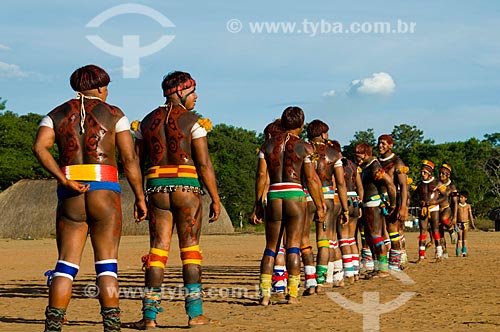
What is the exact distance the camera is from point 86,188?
7.19 metres

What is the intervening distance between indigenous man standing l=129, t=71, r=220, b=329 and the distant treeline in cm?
6335

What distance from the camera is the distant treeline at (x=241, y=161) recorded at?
8112 centimetres

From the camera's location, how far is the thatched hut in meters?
53.0

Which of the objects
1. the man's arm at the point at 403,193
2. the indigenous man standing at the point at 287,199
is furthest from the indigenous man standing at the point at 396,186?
the indigenous man standing at the point at 287,199

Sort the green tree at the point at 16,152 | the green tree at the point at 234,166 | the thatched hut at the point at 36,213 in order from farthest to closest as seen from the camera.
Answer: the green tree at the point at 234,166, the green tree at the point at 16,152, the thatched hut at the point at 36,213

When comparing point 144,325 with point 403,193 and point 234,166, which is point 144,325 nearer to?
point 403,193

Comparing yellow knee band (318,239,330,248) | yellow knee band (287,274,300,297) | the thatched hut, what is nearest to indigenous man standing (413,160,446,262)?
yellow knee band (318,239,330,248)

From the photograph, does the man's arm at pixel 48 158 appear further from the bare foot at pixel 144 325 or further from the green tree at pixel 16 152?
the green tree at pixel 16 152

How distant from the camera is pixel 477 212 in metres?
92.3

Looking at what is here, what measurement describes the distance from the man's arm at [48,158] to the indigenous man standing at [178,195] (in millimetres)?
1505

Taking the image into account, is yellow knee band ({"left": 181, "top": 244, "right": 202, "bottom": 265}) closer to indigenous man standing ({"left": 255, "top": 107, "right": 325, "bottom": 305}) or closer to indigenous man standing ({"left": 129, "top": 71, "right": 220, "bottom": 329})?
indigenous man standing ({"left": 129, "top": 71, "right": 220, "bottom": 329})

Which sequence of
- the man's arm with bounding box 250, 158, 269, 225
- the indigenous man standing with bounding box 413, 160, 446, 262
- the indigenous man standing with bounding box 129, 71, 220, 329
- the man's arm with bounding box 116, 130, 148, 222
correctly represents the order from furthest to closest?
the indigenous man standing with bounding box 413, 160, 446, 262 → the man's arm with bounding box 250, 158, 269, 225 → the indigenous man standing with bounding box 129, 71, 220, 329 → the man's arm with bounding box 116, 130, 148, 222

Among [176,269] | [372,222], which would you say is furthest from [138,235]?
[372,222]

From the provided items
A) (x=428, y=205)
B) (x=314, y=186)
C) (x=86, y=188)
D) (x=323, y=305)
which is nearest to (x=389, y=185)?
(x=314, y=186)
